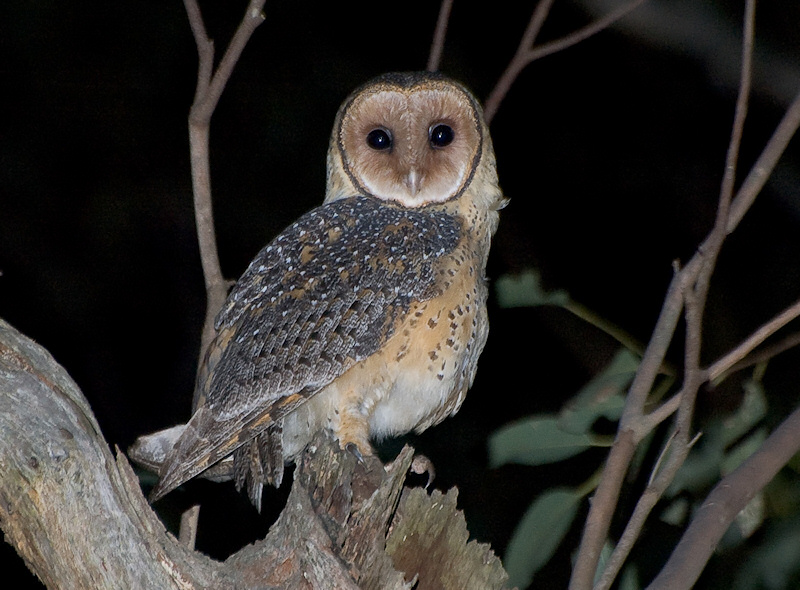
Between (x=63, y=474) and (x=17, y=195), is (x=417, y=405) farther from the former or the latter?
(x=17, y=195)

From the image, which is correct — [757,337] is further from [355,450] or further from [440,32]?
[440,32]

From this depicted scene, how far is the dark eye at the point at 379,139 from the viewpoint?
2555 millimetres

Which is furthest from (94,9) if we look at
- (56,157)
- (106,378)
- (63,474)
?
(63,474)

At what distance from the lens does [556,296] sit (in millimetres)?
2166

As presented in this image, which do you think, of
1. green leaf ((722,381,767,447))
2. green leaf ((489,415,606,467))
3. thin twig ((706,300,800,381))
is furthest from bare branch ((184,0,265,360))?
green leaf ((722,381,767,447))

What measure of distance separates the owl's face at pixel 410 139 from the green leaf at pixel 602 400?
68cm

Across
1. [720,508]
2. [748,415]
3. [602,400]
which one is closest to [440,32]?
[602,400]

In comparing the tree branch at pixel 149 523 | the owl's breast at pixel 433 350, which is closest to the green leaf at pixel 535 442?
the owl's breast at pixel 433 350

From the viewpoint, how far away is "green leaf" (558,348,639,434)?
2.11 m

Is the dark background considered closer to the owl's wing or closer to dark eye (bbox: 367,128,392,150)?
dark eye (bbox: 367,128,392,150)

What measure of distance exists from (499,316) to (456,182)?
2.50 metres

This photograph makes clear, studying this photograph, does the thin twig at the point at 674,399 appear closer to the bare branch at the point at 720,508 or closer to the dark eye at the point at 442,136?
the bare branch at the point at 720,508

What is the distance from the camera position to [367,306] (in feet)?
7.28

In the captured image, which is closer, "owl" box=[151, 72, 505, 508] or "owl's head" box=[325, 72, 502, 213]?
"owl" box=[151, 72, 505, 508]
